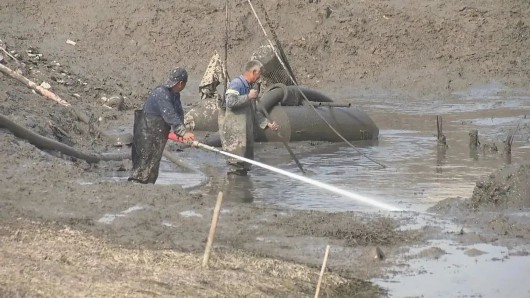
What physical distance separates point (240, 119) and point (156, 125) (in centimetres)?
191

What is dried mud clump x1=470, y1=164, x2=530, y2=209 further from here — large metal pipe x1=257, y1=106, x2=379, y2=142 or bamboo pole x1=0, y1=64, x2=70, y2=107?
bamboo pole x1=0, y1=64, x2=70, y2=107

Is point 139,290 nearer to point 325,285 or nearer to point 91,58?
A: point 325,285

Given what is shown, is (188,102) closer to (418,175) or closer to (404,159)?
(404,159)

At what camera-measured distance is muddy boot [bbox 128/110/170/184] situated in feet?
39.8

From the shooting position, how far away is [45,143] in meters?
13.6

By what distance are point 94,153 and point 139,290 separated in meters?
7.74

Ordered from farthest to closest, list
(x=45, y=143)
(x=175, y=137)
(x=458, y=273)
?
(x=45, y=143) → (x=175, y=137) → (x=458, y=273)

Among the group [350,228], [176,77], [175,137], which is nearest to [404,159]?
[175,137]

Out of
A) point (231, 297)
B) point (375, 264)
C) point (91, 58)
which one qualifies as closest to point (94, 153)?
point (375, 264)

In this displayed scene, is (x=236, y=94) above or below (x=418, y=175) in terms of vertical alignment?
above

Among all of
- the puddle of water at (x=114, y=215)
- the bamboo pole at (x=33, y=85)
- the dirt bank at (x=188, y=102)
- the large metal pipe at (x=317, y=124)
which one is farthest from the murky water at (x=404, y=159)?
the bamboo pole at (x=33, y=85)

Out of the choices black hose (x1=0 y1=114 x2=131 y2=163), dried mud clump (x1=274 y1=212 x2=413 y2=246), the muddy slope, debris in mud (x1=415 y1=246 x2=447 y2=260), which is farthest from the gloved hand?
the muddy slope

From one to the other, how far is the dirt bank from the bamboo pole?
20 cm

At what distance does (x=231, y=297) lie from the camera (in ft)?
24.3
